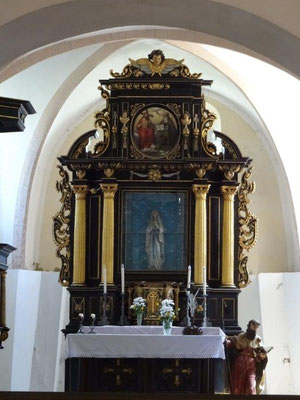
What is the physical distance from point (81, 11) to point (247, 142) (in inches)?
415

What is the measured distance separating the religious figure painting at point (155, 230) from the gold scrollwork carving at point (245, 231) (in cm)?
74

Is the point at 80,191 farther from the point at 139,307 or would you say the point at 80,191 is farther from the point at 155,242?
the point at 139,307

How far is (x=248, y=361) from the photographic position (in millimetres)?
11523

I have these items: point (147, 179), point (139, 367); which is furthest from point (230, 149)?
point (139, 367)

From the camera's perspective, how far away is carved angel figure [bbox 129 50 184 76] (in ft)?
43.7

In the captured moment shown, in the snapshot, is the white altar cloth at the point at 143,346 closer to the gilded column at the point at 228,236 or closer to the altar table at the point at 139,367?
the altar table at the point at 139,367

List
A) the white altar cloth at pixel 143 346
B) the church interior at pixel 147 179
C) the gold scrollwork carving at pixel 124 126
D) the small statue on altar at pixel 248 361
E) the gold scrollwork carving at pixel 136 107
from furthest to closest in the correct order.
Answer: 1. the gold scrollwork carving at pixel 136 107
2. the gold scrollwork carving at pixel 124 126
3. the small statue on altar at pixel 248 361
4. the white altar cloth at pixel 143 346
5. the church interior at pixel 147 179

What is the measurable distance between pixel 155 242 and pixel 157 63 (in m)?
2.34

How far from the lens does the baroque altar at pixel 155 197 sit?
42.9ft

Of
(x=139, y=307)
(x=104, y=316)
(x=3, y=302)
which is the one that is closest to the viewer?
(x=139, y=307)

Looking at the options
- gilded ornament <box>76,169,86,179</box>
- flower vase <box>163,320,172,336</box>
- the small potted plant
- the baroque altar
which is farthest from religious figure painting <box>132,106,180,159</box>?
flower vase <box>163,320,172,336</box>

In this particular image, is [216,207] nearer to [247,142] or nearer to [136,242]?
[136,242]

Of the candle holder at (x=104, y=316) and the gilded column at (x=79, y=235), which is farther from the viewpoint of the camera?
the gilded column at (x=79, y=235)

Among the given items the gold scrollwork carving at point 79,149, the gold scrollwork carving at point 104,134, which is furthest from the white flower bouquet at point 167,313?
the gold scrollwork carving at point 79,149
